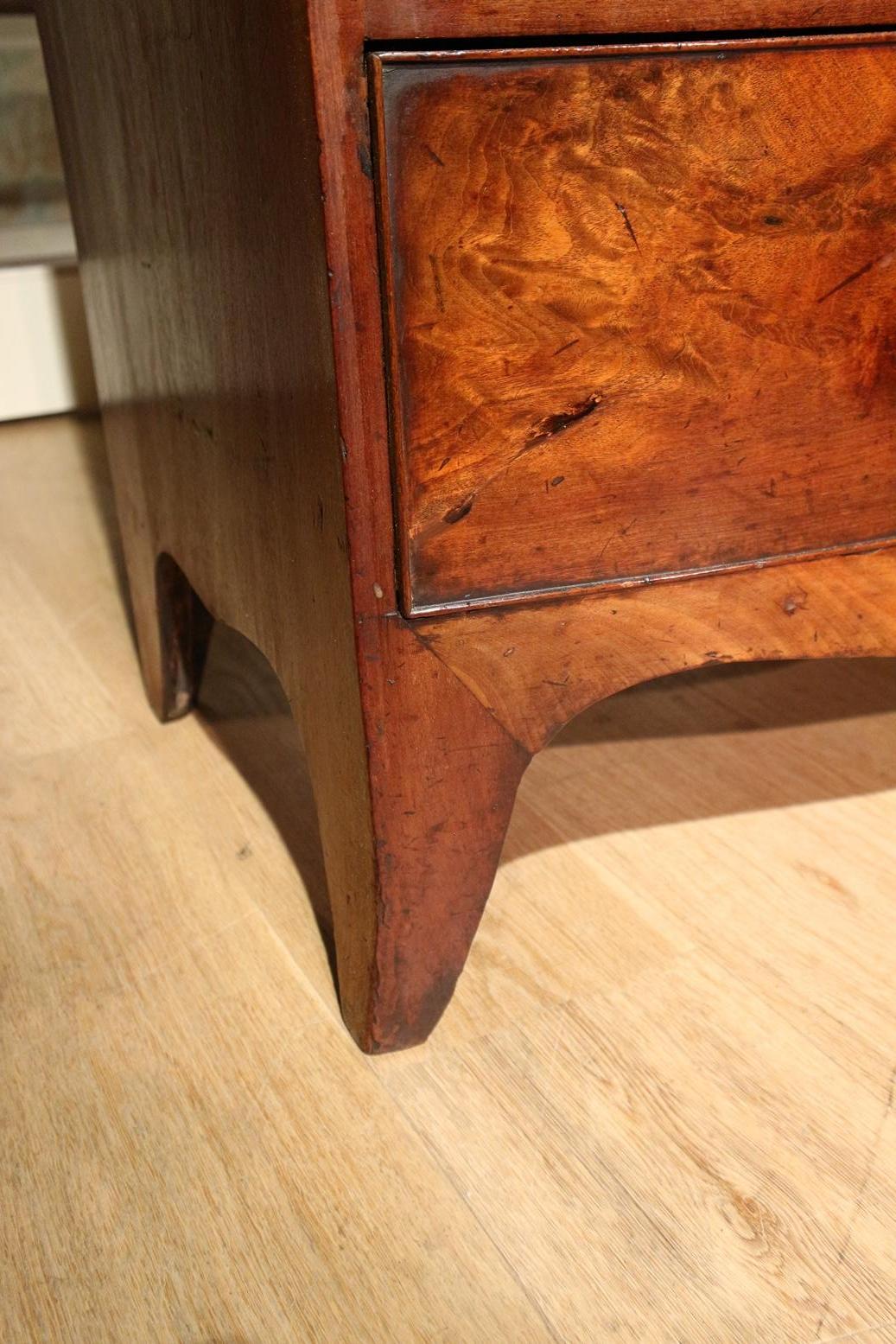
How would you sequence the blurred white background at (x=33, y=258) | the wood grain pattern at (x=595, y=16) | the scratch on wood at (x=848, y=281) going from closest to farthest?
the wood grain pattern at (x=595, y=16) < the scratch on wood at (x=848, y=281) < the blurred white background at (x=33, y=258)

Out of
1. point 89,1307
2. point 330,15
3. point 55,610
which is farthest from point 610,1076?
point 55,610

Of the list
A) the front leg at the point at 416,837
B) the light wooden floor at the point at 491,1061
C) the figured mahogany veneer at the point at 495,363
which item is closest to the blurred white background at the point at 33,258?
the light wooden floor at the point at 491,1061

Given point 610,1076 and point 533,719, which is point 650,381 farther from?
point 610,1076

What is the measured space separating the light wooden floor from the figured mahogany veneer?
0.26ft

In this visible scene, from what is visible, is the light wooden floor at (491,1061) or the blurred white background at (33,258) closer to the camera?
the light wooden floor at (491,1061)

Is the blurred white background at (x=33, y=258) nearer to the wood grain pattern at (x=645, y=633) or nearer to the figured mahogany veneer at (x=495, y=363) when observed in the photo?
the figured mahogany veneer at (x=495, y=363)

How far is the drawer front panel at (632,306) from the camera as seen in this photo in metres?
0.52

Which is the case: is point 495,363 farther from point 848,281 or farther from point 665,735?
point 665,735

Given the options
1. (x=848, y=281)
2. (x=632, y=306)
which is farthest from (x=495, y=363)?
(x=848, y=281)

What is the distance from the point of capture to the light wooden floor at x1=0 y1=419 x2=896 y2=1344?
59cm

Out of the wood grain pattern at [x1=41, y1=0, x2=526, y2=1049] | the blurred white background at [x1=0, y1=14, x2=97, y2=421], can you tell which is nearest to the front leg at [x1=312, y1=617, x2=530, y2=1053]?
the wood grain pattern at [x1=41, y1=0, x2=526, y2=1049]

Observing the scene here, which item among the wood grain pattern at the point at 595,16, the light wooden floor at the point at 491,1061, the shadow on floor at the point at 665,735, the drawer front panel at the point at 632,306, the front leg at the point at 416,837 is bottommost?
the light wooden floor at the point at 491,1061

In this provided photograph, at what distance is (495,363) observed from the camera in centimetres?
56

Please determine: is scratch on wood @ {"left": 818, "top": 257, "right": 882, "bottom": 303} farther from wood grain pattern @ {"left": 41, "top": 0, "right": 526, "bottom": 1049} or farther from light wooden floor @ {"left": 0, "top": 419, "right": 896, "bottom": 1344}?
light wooden floor @ {"left": 0, "top": 419, "right": 896, "bottom": 1344}
